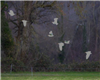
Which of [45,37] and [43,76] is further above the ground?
[45,37]

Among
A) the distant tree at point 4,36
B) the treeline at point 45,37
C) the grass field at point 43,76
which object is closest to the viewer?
the grass field at point 43,76

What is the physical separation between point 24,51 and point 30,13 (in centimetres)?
335

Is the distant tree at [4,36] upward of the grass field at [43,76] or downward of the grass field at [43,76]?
upward

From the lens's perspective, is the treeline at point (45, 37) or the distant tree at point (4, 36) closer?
the treeline at point (45, 37)

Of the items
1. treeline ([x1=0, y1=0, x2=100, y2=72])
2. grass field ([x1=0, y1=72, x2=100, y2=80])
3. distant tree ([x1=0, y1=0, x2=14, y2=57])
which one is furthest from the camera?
distant tree ([x1=0, y1=0, x2=14, y2=57])

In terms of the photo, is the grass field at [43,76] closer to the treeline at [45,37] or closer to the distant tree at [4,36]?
the treeline at [45,37]

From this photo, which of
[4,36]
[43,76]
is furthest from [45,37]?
[43,76]

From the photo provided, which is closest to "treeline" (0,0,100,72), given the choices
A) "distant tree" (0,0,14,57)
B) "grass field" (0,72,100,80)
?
"distant tree" (0,0,14,57)

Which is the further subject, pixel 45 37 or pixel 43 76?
pixel 45 37

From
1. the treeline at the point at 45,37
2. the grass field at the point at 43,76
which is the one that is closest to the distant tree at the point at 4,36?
the treeline at the point at 45,37

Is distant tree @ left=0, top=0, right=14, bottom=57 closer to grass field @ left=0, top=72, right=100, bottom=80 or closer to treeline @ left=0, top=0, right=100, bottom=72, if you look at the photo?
treeline @ left=0, top=0, right=100, bottom=72

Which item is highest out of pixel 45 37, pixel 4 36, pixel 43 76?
pixel 4 36

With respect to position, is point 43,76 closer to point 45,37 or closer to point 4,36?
point 4,36

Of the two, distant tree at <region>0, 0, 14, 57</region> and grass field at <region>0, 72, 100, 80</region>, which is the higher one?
distant tree at <region>0, 0, 14, 57</region>
